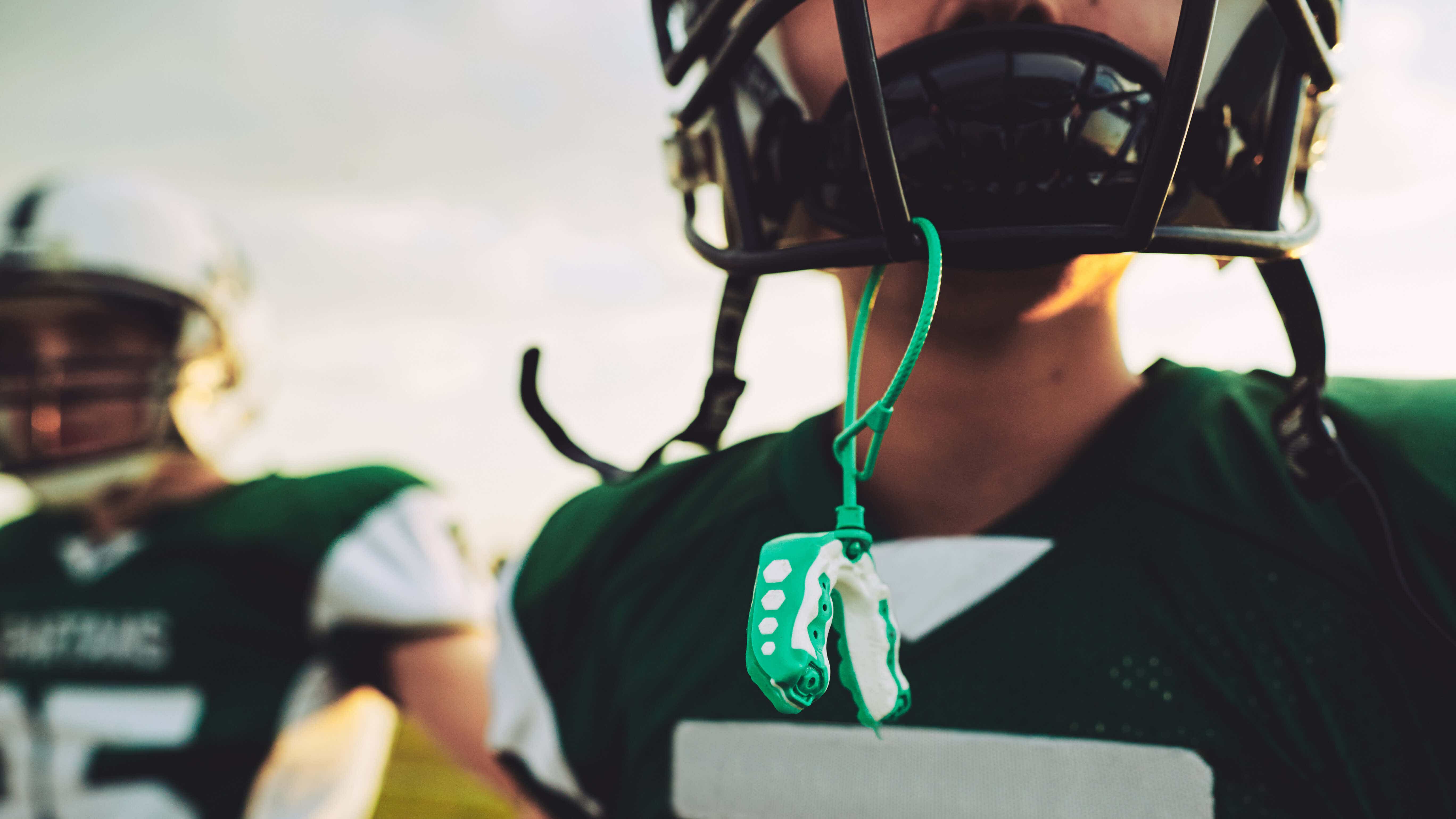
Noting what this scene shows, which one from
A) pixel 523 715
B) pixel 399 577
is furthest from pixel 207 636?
pixel 523 715

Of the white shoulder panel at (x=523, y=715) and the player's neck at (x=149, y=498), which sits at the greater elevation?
the player's neck at (x=149, y=498)

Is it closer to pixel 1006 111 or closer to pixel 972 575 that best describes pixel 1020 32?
pixel 1006 111

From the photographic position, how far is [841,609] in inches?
25.2

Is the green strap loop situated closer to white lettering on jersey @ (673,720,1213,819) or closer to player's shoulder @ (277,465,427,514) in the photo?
white lettering on jersey @ (673,720,1213,819)

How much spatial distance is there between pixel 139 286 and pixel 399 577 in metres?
1.05

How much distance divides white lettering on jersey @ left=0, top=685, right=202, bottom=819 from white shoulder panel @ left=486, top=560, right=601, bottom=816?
891 millimetres

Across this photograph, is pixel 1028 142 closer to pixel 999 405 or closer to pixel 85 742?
pixel 999 405

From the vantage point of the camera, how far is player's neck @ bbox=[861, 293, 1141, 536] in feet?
2.70

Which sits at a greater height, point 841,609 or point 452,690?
point 841,609

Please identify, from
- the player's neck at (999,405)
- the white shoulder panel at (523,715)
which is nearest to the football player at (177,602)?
the white shoulder panel at (523,715)

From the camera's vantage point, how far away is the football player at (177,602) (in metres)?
1.67

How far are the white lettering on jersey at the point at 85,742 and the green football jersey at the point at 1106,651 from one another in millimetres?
1078

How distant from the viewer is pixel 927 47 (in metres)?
0.71

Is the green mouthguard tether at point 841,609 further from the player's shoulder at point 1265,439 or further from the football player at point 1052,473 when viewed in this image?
the player's shoulder at point 1265,439
